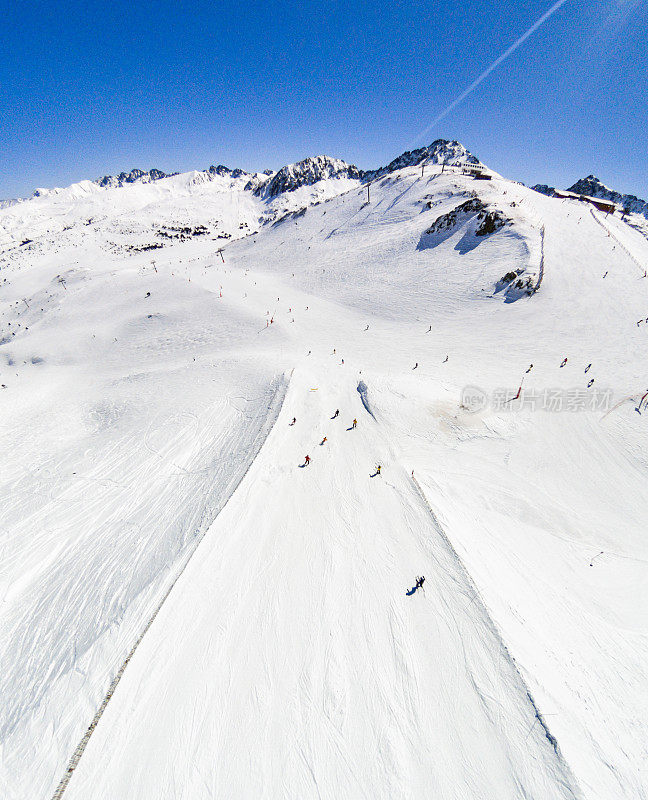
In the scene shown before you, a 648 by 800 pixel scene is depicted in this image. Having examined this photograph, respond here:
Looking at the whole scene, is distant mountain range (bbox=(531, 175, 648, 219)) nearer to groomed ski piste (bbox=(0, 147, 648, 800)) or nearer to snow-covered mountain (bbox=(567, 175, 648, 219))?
snow-covered mountain (bbox=(567, 175, 648, 219))

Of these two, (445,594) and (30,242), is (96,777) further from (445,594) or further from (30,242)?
(30,242)

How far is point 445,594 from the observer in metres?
11.2

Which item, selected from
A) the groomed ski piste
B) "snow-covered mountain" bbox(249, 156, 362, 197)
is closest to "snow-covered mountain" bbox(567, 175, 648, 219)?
"snow-covered mountain" bbox(249, 156, 362, 197)

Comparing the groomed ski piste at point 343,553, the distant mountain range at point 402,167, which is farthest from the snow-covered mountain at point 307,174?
the groomed ski piste at point 343,553

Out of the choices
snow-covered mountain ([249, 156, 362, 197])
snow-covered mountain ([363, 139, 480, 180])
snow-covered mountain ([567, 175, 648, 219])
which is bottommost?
snow-covered mountain ([567, 175, 648, 219])

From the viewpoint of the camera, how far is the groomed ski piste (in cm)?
826

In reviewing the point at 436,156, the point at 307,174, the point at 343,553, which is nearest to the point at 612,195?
the point at 436,156

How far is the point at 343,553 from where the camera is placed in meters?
12.9

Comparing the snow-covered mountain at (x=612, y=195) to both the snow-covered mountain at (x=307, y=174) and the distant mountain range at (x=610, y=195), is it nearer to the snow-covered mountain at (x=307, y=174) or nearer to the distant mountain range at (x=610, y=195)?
the distant mountain range at (x=610, y=195)

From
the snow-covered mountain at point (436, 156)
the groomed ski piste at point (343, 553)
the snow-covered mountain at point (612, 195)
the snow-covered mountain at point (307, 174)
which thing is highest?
the snow-covered mountain at point (307, 174)

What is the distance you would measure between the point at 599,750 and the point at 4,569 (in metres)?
23.8

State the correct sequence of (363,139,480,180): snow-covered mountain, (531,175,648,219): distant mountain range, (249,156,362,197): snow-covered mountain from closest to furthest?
(363,139,480,180): snow-covered mountain
(531,175,648,219): distant mountain range
(249,156,362,197): snow-covered mountain

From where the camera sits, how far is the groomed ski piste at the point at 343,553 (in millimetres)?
8258

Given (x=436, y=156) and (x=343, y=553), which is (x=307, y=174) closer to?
(x=436, y=156)
